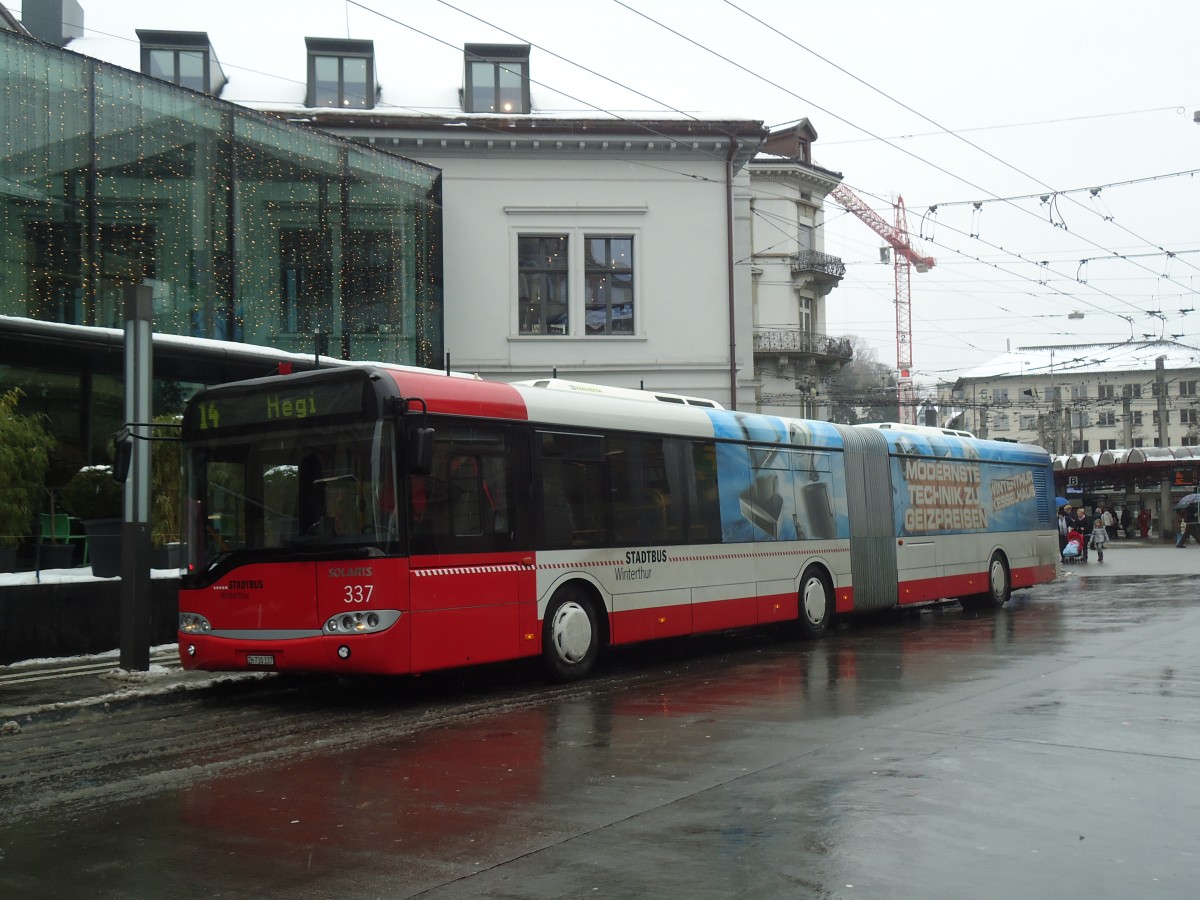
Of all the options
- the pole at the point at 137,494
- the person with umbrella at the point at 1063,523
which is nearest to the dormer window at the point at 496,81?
the pole at the point at 137,494

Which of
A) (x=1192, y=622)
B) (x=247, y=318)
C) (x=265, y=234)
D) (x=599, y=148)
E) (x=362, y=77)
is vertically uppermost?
(x=362, y=77)

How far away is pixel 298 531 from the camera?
11117mm

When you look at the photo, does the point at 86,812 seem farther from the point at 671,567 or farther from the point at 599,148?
the point at 599,148

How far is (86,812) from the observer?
710 cm

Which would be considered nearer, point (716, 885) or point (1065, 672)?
point (716, 885)

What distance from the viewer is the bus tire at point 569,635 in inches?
496

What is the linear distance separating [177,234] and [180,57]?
1253 centimetres

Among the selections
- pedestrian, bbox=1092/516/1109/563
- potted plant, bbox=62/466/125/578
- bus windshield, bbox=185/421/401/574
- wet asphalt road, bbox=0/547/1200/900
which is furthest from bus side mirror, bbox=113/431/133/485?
pedestrian, bbox=1092/516/1109/563

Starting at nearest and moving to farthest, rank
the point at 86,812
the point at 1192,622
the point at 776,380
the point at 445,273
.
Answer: the point at 86,812, the point at 1192,622, the point at 445,273, the point at 776,380

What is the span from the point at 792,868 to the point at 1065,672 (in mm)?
Answer: 7909

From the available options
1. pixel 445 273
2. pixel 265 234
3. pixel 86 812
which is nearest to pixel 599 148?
pixel 445 273

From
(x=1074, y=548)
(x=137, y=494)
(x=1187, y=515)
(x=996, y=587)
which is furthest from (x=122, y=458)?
(x=1187, y=515)

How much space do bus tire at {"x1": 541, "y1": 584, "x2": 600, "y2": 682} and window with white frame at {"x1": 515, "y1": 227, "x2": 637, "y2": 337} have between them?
18.6m

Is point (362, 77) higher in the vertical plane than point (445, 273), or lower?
higher
